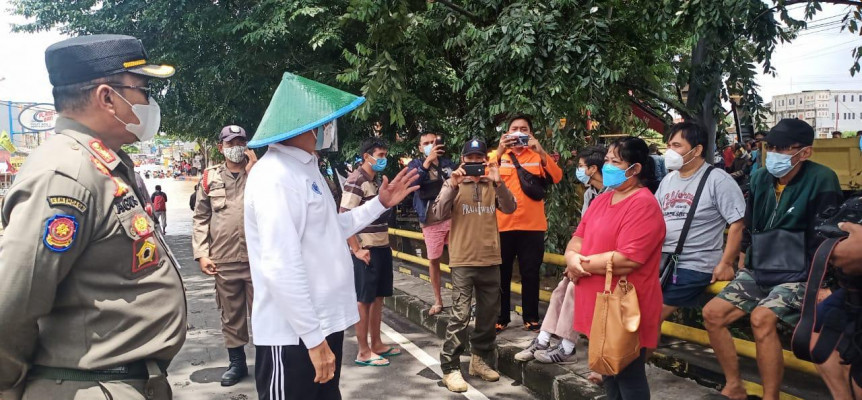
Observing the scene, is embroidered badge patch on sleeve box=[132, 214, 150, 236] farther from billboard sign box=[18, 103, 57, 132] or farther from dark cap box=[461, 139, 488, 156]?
billboard sign box=[18, 103, 57, 132]

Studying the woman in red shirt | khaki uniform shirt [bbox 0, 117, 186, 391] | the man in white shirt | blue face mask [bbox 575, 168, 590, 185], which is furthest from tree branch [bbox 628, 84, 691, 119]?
khaki uniform shirt [bbox 0, 117, 186, 391]

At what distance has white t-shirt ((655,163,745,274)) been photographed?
13.4 ft

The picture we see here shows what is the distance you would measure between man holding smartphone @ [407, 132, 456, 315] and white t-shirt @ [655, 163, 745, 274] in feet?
5.95

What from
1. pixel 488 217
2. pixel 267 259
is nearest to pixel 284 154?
pixel 267 259

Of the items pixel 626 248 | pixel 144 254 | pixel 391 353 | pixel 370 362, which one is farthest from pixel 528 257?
pixel 144 254

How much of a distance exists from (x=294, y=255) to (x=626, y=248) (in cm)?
171

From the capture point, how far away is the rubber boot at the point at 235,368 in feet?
16.4

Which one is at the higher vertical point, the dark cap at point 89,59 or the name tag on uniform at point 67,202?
the dark cap at point 89,59

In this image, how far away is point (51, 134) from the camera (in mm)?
1943

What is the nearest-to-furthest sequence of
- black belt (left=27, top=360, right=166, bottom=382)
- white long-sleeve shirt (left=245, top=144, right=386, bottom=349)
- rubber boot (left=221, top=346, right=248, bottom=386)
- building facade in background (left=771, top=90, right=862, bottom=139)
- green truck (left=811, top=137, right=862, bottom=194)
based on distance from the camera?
1. black belt (left=27, top=360, right=166, bottom=382)
2. white long-sleeve shirt (left=245, top=144, right=386, bottom=349)
3. rubber boot (left=221, top=346, right=248, bottom=386)
4. green truck (left=811, top=137, right=862, bottom=194)
5. building facade in background (left=771, top=90, right=862, bottom=139)

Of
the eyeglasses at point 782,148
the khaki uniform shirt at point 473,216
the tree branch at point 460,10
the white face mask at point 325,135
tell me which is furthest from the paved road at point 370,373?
the tree branch at point 460,10

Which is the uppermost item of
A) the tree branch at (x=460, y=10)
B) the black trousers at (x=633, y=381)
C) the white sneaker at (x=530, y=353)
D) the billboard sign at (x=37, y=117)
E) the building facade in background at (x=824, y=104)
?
the building facade in background at (x=824, y=104)

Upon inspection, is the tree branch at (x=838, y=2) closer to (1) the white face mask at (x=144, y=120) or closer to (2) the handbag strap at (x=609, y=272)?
(2) the handbag strap at (x=609, y=272)

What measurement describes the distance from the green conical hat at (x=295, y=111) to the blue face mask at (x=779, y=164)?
270cm
